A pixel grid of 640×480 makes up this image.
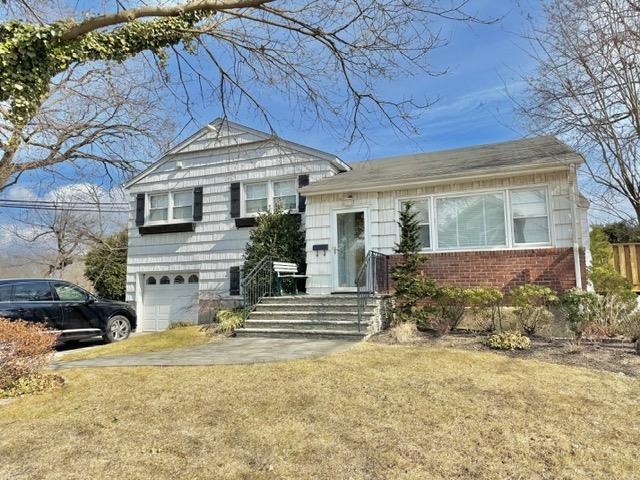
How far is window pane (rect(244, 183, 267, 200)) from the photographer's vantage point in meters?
14.4

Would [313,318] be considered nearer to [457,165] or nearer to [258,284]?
[258,284]

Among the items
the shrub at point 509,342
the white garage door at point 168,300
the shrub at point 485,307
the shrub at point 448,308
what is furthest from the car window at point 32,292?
the shrub at point 509,342

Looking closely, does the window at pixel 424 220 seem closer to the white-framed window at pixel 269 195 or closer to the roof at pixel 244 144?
the roof at pixel 244 144

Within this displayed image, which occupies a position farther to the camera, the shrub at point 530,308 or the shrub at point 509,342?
the shrub at point 530,308

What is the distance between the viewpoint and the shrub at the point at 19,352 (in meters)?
5.55

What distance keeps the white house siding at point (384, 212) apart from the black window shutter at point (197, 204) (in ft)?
14.9

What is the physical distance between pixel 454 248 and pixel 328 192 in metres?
3.61

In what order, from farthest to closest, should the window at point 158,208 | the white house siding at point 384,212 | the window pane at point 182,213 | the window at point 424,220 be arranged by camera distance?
1. the window at point 158,208
2. the window pane at point 182,213
3. the window at point 424,220
4. the white house siding at point 384,212

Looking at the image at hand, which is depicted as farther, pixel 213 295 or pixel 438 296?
pixel 213 295

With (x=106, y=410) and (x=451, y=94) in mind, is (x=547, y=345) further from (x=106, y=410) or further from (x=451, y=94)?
(x=106, y=410)

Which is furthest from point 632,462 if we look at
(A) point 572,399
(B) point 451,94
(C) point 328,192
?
(C) point 328,192

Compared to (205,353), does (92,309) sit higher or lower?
higher

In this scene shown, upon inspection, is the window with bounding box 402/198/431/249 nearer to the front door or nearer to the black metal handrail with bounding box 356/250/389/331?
the black metal handrail with bounding box 356/250/389/331

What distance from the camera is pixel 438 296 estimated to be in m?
9.36
